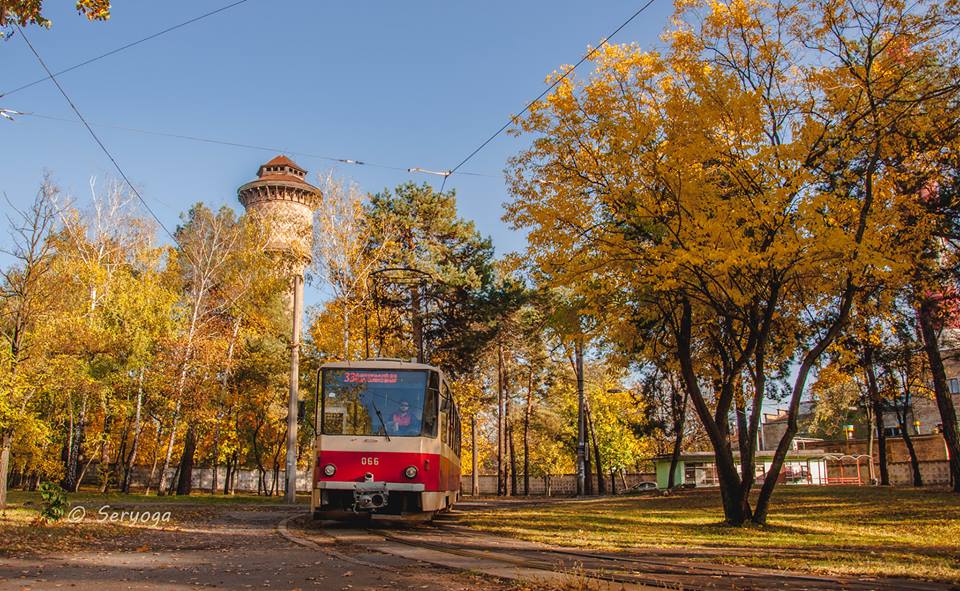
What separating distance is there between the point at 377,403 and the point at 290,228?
1975 cm

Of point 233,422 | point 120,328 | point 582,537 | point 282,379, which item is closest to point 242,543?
point 582,537

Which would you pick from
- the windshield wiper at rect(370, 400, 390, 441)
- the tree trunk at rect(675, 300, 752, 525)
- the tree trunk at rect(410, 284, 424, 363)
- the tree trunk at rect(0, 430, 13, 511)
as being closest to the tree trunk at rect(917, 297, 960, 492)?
the tree trunk at rect(675, 300, 752, 525)

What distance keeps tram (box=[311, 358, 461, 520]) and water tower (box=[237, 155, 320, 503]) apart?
9.75 meters

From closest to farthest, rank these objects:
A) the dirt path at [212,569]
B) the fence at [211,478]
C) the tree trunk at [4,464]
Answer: the dirt path at [212,569] < the tree trunk at [4,464] < the fence at [211,478]

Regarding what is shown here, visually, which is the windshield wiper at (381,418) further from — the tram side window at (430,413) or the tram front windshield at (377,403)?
the tram side window at (430,413)

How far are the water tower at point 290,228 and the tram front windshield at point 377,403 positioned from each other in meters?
9.65

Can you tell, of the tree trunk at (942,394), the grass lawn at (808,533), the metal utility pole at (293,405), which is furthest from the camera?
the metal utility pole at (293,405)

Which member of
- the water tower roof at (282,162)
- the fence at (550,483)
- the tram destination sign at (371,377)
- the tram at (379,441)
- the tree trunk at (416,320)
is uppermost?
the water tower roof at (282,162)

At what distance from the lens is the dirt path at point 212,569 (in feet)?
23.0

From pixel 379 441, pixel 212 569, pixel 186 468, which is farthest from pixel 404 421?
pixel 186 468

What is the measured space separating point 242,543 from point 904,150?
1337cm

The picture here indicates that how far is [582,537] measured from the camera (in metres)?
13.1

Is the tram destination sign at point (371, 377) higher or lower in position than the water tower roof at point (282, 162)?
lower

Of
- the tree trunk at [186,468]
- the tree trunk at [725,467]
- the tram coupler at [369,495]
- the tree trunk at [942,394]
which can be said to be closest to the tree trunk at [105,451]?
the tree trunk at [186,468]
